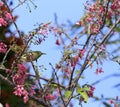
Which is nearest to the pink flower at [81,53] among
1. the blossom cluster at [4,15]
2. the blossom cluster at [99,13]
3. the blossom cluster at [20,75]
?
the blossom cluster at [99,13]

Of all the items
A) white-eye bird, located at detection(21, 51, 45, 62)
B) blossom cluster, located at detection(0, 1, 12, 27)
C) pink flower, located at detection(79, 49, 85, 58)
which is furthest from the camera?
pink flower, located at detection(79, 49, 85, 58)

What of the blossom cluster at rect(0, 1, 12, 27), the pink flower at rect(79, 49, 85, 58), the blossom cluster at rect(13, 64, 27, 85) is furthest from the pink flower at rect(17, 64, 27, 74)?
the pink flower at rect(79, 49, 85, 58)

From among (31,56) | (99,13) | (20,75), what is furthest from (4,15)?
(99,13)

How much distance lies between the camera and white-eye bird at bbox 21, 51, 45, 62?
13.3 feet

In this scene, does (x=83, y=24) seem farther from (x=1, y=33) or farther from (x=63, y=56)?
(x=1, y=33)

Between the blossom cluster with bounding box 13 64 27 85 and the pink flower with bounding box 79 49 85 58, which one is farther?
the pink flower with bounding box 79 49 85 58

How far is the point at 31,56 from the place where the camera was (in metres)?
4.10

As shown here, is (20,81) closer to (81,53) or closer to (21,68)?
(21,68)

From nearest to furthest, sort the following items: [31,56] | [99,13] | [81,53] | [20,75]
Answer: [31,56] < [20,75] < [81,53] < [99,13]

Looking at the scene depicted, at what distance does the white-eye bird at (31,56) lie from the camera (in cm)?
406

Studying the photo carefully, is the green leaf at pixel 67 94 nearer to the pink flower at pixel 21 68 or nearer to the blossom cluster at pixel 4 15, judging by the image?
the pink flower at pixel 21 68

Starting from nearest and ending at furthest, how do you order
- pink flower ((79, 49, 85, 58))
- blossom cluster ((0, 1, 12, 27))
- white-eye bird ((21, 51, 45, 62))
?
white-eye bird ((21, 51, 45, 62))
blossom cluster ((0, 1, 12, 27))
pink flower ((79, 49, 85, 58))

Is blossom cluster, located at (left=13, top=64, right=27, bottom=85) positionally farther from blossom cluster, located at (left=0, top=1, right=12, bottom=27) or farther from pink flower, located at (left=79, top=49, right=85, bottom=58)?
pink flower, located at (left=79, top=49, right=85, bottom=58)

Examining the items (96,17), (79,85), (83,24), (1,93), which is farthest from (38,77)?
(1,93)
